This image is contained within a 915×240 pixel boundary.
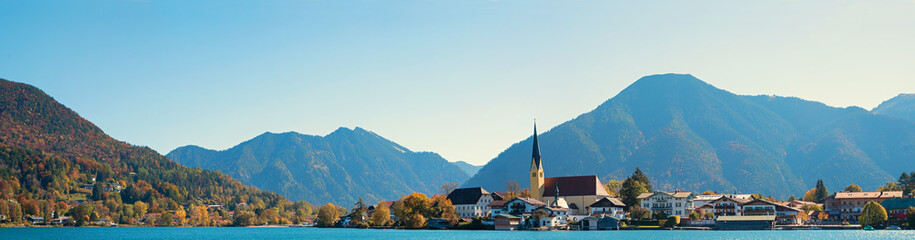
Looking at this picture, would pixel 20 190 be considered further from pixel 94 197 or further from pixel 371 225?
pixel 371 225

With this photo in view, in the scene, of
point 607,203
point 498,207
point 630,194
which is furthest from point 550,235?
point 630,194

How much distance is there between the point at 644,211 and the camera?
128125mm

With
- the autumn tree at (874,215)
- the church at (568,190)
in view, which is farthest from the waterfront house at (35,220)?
the autumn tree at (874,215)

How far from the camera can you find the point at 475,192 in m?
146

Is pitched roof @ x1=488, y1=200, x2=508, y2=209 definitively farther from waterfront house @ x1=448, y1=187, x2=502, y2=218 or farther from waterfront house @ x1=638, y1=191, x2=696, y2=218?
waterfront house @ x1=638, y1=191, x2=696, y2=218

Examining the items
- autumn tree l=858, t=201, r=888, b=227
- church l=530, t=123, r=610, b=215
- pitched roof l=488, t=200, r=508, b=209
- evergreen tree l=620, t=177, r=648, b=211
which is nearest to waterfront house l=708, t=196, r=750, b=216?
evergreen tree l=620, t=177, r=648, b=211

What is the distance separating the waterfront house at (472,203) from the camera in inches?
5679

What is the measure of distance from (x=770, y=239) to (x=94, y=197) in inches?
6567

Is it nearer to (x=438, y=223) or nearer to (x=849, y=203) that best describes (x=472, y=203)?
(x=438, y=223)

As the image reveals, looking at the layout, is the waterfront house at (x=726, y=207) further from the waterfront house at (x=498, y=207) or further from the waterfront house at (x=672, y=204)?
the waterfront house at (x=498, y=207)

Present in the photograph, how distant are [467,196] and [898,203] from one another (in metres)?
68.4

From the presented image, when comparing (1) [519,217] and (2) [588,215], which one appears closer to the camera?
(1) [519,217]

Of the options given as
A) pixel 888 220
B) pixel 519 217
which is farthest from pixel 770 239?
pixel 519 217

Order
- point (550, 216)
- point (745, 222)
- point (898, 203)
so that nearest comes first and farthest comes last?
1. point (898, 203)
2. point (745, 222)
3. point (550, 216)
